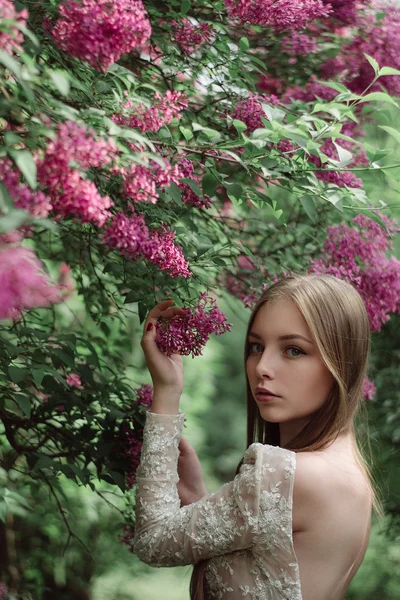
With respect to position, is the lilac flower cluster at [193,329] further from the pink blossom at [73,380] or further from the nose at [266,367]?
the pink blossom at [73,380]

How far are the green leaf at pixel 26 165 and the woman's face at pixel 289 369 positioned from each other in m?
0.76

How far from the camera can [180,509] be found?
1.61 m

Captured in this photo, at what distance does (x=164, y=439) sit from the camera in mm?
1676

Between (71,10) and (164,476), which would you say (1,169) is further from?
(164,476)

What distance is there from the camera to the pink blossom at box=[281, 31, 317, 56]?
99.7 inches

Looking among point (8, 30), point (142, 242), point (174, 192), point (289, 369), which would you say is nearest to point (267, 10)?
point (174, 192)

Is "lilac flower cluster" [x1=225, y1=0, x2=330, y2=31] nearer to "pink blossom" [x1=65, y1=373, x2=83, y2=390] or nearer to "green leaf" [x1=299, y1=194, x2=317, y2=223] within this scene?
"green leaf" [x1=299, y1=194, x2=317, y2=223]

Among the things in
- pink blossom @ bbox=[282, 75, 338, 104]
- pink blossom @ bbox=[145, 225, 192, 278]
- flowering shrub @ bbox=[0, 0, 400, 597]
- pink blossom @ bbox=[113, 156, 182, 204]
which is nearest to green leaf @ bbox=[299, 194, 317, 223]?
flowering shrub @ bbox=[0, 0, 400, 597]

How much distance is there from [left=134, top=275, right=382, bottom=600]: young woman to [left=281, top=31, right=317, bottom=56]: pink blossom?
1117 millimetres

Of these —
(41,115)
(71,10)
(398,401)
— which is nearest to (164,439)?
(41,115)

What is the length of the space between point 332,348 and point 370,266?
29.0 inches

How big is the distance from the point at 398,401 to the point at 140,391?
6.23 ft

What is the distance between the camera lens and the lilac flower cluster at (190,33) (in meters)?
1.96

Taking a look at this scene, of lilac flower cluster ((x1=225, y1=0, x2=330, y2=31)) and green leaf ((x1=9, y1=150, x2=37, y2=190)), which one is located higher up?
lilac flower cluster ((x1=225, y1=0, x2=330, y2=31))
